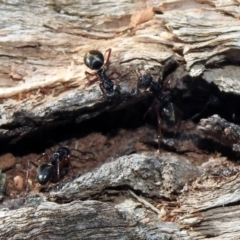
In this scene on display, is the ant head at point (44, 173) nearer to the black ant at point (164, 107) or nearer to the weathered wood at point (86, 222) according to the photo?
the weathered wood at point (86, 222)

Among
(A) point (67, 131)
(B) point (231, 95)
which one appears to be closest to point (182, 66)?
(B) point (231, 95)

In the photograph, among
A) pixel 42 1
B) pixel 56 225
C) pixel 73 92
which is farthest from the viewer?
pixel 42 1

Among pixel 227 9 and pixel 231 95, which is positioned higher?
pixel 227 9

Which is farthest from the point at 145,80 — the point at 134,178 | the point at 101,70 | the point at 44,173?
the point at 44,173

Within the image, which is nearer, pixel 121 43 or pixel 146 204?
pixel 146 204

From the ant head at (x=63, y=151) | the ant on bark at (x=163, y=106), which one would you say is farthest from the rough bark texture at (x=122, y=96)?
the ant head at (x=63, y=151)

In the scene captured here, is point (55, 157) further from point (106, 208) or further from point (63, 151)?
point (106, 208)

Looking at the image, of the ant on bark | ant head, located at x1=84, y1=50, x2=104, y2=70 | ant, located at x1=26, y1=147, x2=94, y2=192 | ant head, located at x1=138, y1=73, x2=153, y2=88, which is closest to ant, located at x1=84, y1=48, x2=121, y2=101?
ant head, located at x1=84, y1=50, x2=104, y2=70

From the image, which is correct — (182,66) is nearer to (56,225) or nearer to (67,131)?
(67,131)
